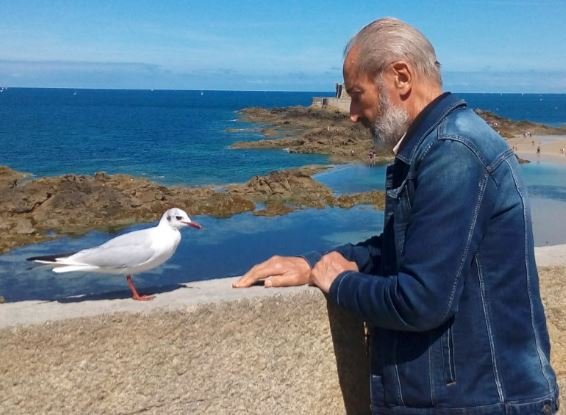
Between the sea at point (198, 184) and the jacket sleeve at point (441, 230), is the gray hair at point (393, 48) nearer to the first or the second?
the jacket sleeve at point (441, 230)

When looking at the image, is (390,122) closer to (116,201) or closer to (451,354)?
(451,354)

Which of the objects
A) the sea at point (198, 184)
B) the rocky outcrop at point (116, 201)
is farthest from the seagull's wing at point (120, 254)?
the rocky outcrop at point (116, 201)

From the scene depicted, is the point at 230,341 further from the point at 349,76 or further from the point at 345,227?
the point at 345,227

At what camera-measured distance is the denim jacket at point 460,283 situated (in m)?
1.89

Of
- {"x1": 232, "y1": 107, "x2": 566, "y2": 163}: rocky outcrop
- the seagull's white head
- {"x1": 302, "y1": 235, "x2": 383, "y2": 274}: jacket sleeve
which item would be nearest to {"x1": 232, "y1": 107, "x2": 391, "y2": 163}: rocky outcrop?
{"x1": 232, "y1": 107, "x2": 566, "y2": 163}: rocky outcrop

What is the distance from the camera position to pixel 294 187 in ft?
95.2

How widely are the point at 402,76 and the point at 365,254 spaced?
0.74 m

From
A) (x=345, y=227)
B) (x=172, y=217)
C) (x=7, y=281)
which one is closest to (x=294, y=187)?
(x=345, y=227)

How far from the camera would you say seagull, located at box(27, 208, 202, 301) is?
2.65 m

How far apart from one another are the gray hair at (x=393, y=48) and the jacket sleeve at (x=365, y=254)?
697 millimetres

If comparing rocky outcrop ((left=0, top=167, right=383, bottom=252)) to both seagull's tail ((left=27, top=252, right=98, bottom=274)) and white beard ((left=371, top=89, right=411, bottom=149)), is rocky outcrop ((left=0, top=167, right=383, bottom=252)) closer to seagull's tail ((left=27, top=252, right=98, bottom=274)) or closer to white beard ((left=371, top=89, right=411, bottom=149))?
seagull's tail ((left=27, top=252, right=98, bottom=274))

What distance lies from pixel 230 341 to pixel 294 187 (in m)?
26.7

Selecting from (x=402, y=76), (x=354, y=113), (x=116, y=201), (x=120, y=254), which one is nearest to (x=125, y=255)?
(x=120, y=254)

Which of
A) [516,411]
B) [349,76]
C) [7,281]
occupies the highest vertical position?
[349,76]
